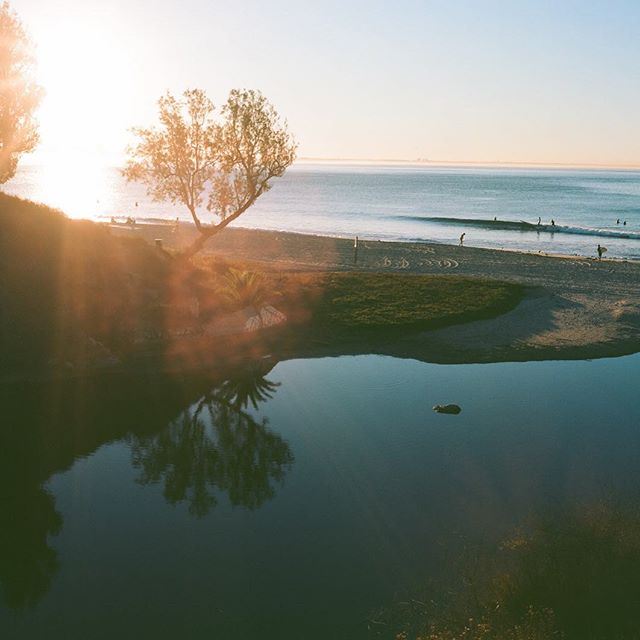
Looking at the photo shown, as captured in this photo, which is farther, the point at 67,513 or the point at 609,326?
Result: the point at 609,326

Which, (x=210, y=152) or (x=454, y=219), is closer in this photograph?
(x=210, y=152)

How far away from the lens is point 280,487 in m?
18.3

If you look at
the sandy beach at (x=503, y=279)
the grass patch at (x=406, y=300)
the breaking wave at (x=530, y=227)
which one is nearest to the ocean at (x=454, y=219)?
the breaking wave at (x=530, y=227)

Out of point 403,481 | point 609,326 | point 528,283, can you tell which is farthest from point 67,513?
point 528,283

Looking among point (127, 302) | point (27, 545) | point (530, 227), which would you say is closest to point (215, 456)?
point (27, 545)

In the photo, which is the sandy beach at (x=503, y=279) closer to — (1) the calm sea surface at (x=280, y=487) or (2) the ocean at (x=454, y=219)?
(1) the calm sea surface at (x=280, y=487)

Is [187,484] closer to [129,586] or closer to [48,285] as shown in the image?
[129,586]

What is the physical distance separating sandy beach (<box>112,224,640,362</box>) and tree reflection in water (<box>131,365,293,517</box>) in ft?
25.9

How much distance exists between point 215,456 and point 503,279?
1372 inches

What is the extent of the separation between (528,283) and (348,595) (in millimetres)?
38254

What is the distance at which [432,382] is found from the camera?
27.0m

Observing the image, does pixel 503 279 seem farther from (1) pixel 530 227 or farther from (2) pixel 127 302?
(1) pixel 530 227

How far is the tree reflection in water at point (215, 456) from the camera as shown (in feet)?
59.2

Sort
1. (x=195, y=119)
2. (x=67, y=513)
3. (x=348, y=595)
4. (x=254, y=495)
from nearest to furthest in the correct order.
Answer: (x=348, y=595)
(x=67, y=513)
(x=254, y=495)
(x=195, y=119)
